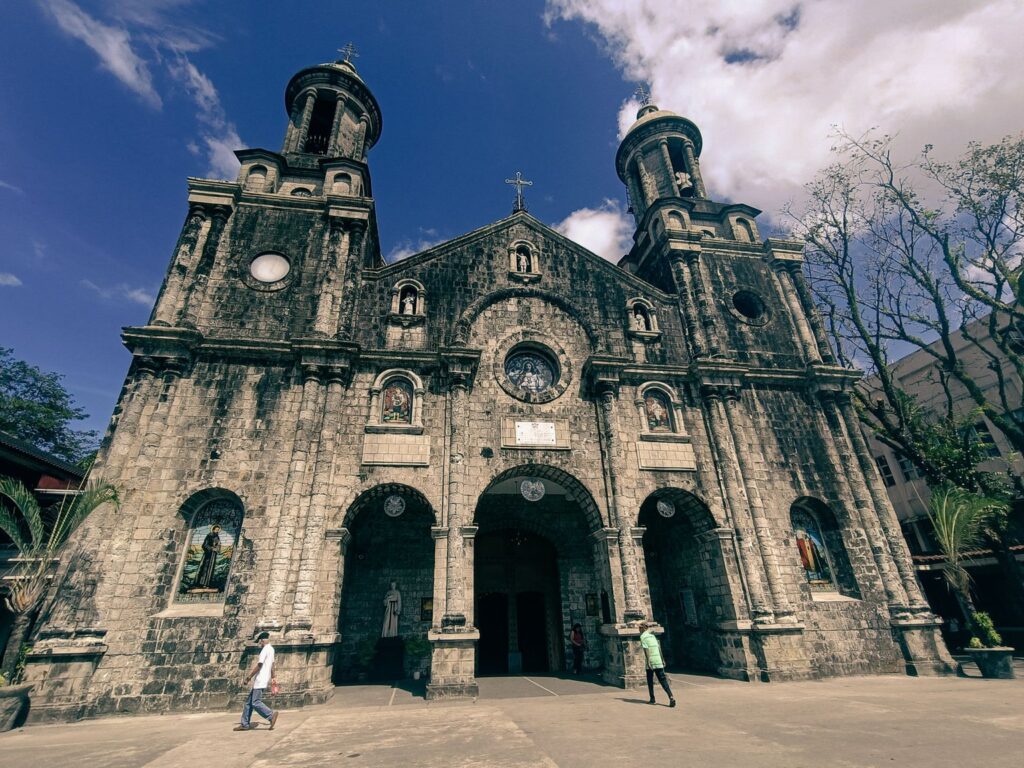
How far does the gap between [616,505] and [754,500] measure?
4.12 m

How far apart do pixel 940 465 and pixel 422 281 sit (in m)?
18.4

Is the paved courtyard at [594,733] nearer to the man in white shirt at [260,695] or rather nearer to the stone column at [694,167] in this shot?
the man in white shirt at [260,695]

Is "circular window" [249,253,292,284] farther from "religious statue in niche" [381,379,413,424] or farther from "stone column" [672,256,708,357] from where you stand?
"stone column" [672,256,708,357]

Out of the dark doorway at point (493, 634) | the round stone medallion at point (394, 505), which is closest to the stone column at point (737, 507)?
the dark doorway at point (493, 634)

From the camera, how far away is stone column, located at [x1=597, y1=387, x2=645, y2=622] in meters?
11.8

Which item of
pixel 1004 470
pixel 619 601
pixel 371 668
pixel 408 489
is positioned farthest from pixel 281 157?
pixel 1004 470

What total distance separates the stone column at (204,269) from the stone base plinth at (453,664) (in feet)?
35.0

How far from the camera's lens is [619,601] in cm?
1188

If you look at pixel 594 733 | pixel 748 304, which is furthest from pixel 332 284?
pixel 748 304

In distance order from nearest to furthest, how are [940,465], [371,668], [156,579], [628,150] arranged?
[156,579] → [371,668] → [940,465] → [628,150]

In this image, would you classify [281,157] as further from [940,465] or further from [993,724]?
[940,465]

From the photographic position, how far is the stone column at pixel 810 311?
16.5m

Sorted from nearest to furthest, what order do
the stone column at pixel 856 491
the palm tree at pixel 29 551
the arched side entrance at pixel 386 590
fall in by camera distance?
the palm tree at pixel 29 551 → the stone column at pixel 856 491 → the arched side entrance at pixel 386 590

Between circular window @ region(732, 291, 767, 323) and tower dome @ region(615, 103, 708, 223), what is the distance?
18.0 feet
